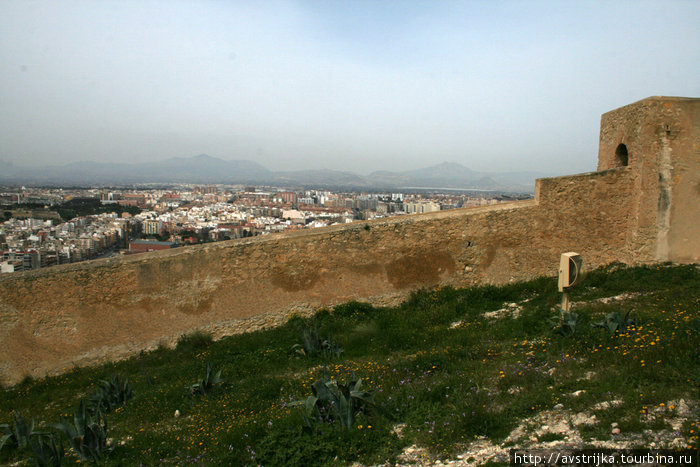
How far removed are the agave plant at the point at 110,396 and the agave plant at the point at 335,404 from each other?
324 centimetres

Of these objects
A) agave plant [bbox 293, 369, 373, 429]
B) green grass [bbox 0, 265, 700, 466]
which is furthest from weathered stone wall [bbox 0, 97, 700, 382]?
agave plant [bbox 293, 369, 373, 429]

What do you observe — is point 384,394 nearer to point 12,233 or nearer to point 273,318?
point 273,318

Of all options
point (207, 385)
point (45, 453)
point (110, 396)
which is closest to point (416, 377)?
point (207, 385)

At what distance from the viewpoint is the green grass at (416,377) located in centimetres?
368

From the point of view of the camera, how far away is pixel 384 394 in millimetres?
4629

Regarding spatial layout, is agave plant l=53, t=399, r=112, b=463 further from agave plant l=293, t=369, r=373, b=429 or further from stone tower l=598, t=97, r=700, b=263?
stone tower l=598, t=97, r=700, b=263

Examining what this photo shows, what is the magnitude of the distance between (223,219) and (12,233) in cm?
1176

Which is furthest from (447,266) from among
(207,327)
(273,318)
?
(207,327)

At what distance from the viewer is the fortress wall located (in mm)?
7895

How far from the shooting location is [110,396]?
5770 mm

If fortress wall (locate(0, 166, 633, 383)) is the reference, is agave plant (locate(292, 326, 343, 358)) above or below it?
below

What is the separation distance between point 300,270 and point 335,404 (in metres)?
4.65

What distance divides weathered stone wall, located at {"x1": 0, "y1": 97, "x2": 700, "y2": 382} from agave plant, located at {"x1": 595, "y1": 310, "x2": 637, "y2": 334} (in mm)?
3646

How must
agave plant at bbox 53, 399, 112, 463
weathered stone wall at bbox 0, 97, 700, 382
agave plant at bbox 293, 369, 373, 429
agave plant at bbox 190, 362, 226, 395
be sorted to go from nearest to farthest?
agave plant at bbox 293, 369, 373, 429, agave plant at bbox 53, 399, 112, 463, agave plant at bbox 190, 362, 226, 395, weathered stone wall at bbox 0, 97, 700, 382
